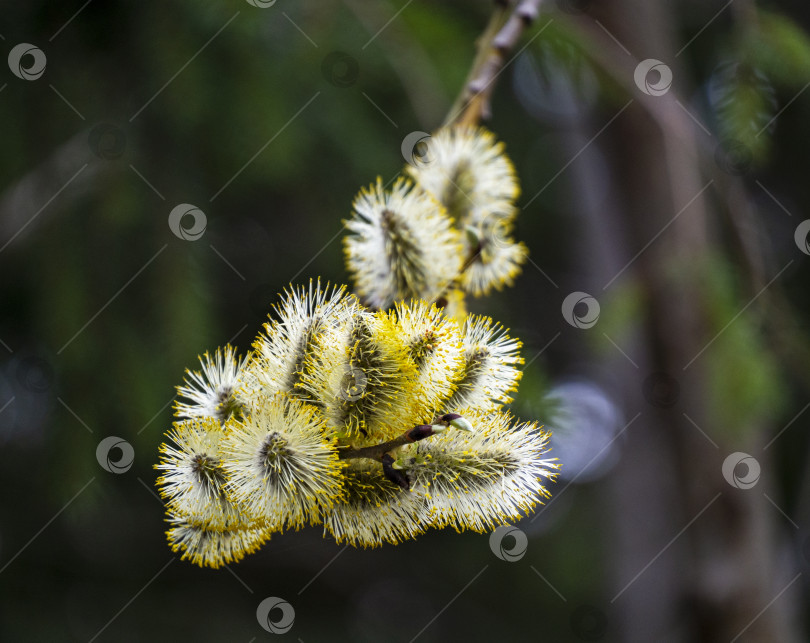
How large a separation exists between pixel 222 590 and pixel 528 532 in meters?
1.94

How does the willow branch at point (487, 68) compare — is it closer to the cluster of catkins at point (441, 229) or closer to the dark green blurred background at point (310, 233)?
the cluster of catkins at point (441, 229)

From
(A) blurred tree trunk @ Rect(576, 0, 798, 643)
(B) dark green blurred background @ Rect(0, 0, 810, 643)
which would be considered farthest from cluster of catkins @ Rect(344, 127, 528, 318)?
(A) blurred tree trunk @ Rect(576, 0, 798, 643)

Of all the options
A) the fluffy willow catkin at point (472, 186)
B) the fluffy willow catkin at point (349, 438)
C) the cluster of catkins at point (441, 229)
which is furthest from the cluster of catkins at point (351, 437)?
the fluffy willow catkin at point (472, 186)

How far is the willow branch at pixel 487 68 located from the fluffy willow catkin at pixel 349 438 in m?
0.52

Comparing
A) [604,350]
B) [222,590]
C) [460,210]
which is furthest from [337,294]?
[222,590]

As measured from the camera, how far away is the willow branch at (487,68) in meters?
1.31

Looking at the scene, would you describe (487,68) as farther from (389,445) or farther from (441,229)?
(389,445)

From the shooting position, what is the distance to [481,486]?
0.96 m

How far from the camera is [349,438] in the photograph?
926mm

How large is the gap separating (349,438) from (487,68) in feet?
2.62

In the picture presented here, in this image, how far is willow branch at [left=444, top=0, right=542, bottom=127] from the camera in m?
1.31

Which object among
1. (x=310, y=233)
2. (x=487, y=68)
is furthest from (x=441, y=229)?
(x=310, y=233)

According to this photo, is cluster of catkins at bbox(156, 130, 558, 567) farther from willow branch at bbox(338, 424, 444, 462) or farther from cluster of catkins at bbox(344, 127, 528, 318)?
cluster of catkins at bbox(344, 127, 528, 318)

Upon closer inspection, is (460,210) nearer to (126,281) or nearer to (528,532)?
(126,281)
